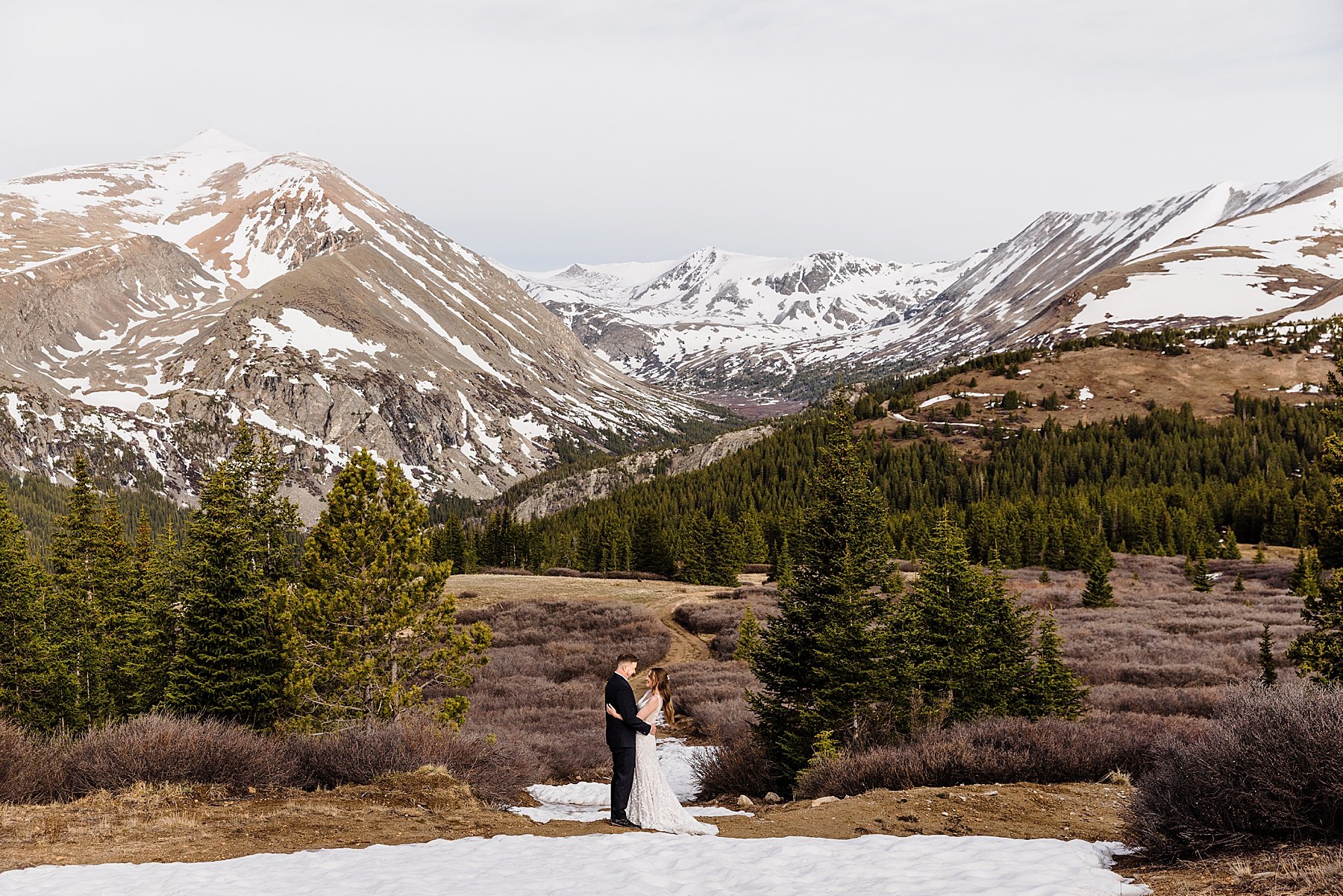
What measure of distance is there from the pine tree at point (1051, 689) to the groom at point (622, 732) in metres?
11.2

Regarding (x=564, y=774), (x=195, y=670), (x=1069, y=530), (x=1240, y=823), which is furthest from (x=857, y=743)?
(x=1069, y=530)

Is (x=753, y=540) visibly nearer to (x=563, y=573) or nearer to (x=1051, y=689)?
(x=563, y=573)

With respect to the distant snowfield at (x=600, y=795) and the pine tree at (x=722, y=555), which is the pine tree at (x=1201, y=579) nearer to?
the pine tree at (x=722, y=555)

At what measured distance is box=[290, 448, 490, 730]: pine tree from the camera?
18703 mm

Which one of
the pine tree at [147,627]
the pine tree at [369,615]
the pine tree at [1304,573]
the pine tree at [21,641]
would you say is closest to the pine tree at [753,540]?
the pine tree at [1304,573]

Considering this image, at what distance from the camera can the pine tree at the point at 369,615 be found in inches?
736

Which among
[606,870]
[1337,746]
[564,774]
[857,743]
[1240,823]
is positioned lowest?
[564,774]

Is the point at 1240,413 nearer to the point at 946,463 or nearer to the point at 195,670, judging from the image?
the point at 946,463

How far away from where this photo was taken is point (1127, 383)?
147375 mm

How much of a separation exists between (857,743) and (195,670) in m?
17.5

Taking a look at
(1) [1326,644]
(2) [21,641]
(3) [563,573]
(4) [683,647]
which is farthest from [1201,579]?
(2) [21,641]

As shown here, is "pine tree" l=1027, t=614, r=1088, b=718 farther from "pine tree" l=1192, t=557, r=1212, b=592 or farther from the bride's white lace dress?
"pine tree" l=1192, t=557, r=1212, b=592

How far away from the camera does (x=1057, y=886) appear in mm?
7422

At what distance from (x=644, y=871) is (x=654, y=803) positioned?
276cm
